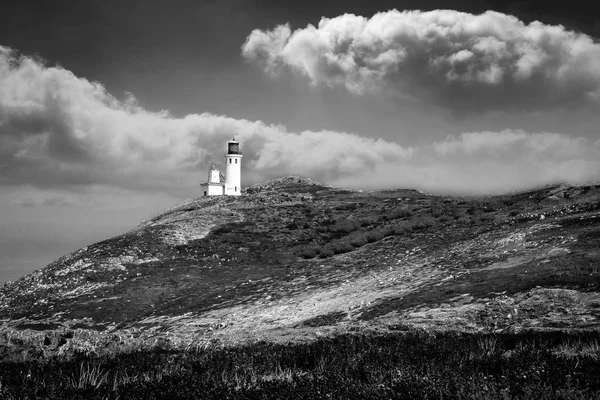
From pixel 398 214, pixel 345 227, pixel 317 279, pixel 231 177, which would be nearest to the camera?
pixel 317 279

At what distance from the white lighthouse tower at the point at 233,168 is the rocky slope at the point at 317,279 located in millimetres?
43936

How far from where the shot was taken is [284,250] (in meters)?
40.3

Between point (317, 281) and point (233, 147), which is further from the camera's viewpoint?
point (233, 147)

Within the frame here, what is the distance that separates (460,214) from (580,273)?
2263 cm

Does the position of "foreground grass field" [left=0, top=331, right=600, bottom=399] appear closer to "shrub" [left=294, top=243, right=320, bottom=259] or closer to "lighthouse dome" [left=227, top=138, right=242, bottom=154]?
"shrub" [left=294, top=243, right=320, bottom=259]

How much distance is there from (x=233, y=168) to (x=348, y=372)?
88.9 meters

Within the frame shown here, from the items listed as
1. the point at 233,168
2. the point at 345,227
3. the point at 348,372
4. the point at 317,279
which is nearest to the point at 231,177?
the point at 233,168

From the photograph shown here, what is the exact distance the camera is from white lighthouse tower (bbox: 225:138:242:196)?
95438 mm

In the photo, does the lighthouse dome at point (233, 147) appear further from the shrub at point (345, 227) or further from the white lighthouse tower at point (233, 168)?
the shrub at point (345, 227)

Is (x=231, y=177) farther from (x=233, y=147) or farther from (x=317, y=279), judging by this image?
(x=317, y=279)

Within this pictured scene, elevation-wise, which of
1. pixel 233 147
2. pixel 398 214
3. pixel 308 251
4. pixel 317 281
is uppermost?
pixel 233 147

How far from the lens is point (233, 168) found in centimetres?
9594

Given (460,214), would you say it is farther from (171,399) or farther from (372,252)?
(171,399)

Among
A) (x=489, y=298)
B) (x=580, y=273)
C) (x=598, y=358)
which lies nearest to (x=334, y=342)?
(x=598, y=358)
